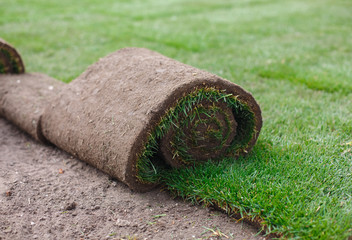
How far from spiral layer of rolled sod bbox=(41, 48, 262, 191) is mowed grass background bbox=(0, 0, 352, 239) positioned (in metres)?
0.18

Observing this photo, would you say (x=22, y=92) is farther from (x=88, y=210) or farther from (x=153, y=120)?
(x=153, y=120)

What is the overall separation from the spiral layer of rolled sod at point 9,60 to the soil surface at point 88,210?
5.38 ft

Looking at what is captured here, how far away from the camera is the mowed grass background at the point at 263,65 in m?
2.48

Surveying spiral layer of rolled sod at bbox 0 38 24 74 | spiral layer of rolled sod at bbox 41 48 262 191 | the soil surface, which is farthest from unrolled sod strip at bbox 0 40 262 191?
spiral layer of rolled sod at bbox 0 38 24 74

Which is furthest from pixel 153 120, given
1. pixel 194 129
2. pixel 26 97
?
pixel 26 97

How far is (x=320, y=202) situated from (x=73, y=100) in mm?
2107

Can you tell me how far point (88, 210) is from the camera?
8.70 feet

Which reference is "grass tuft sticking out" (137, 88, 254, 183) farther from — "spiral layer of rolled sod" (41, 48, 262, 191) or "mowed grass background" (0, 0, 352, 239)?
"mowed grass background" (0, 0, 352, 239)

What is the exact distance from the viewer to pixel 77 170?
3.14 meters

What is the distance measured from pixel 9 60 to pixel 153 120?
2.65m

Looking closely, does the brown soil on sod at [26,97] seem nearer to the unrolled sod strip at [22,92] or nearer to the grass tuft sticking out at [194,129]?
the unrolled sod strip at [22,92]

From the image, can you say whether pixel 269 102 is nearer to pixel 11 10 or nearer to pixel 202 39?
pixel 202 39

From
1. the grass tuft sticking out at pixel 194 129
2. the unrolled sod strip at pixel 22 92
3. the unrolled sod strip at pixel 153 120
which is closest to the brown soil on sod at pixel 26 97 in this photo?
the unrolled sod strip at pixel 22 92

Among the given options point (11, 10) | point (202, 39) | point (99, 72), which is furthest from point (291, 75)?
point (11, 10)
